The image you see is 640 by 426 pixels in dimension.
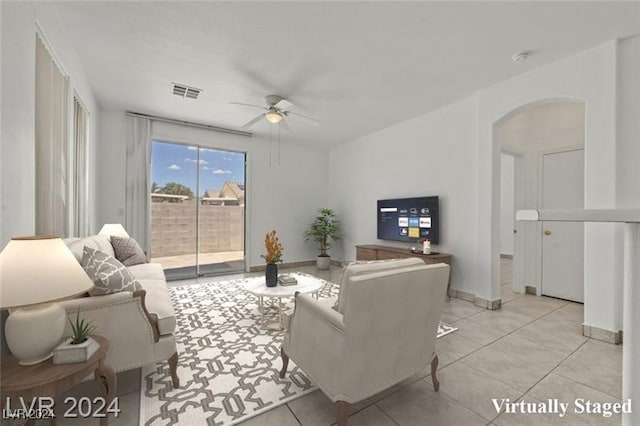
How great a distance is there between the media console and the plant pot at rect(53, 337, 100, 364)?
10.9ft

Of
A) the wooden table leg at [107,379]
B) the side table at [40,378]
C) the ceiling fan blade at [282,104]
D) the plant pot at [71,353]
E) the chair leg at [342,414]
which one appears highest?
the ceiling fan blade at [282,104]

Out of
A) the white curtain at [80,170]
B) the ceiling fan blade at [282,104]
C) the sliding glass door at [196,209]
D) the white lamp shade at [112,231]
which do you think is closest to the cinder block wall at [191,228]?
the sliding glass door at [196,209]

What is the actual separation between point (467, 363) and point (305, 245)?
4544 mm

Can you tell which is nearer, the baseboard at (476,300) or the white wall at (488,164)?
the white wall at (488,164)

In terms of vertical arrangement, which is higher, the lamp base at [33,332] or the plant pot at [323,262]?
the lamp base at [33,332]

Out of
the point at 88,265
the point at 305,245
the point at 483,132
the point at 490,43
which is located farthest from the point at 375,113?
the point at 88,265

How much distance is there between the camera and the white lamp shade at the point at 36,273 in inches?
45.6

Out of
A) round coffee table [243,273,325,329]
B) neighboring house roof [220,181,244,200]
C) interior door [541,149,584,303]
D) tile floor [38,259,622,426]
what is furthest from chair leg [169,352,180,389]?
interior door [541,149,584,303]

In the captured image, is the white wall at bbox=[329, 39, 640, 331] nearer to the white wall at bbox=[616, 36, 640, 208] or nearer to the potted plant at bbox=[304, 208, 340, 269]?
the white wall at bbox=[616, 36, 640, 208]

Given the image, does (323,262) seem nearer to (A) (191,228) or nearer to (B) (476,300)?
(A) (191,228)

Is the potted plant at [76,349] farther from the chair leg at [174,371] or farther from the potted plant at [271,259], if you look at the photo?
the potted plant at [271,259]

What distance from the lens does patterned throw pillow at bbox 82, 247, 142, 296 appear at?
5.80 feet

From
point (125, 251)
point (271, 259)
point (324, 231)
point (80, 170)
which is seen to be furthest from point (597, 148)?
point (80, 170)

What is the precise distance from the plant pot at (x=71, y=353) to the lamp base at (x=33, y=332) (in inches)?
2.2
